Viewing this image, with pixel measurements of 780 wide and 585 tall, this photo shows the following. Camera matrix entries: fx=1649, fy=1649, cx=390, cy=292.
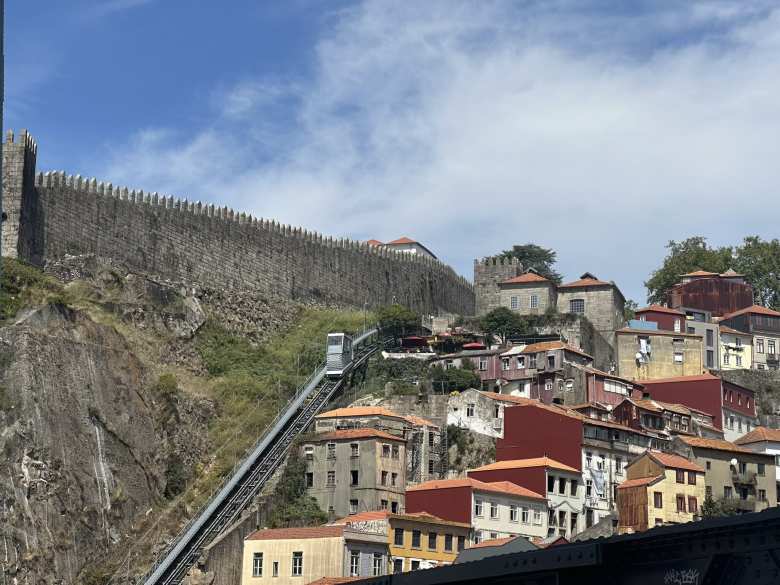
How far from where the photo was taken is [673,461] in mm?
65000

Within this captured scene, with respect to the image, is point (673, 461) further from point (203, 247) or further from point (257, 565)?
point (203, 247)

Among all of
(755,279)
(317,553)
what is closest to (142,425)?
(317,553)

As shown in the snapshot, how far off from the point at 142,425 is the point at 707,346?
3888 centimetres

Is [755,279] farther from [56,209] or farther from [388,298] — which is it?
[56,209]

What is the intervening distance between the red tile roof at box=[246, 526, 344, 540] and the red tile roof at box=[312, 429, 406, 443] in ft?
21.8

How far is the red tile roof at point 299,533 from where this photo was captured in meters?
56.5

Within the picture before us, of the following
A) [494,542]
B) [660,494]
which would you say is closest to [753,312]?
[660,494]

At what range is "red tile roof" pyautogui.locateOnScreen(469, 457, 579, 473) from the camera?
64.0m

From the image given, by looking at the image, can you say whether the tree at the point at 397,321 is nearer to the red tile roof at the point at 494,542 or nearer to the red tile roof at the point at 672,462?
the red tile roof at the point at 672,462

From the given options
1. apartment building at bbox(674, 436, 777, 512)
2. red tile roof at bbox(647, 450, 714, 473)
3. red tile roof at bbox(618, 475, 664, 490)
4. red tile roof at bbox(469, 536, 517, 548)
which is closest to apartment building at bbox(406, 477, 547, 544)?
red tile roof at bbox(469, 536, 517, 548)

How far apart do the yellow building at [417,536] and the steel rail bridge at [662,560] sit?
29.8 m

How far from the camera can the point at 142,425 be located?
64062 millimetres

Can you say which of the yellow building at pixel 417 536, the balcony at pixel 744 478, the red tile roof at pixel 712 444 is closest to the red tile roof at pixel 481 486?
the yellow building at pixel 417 536

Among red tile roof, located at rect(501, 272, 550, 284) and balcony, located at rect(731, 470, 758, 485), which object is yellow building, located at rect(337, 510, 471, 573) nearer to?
balcony, located at rect(731, 470, 758, 485)
